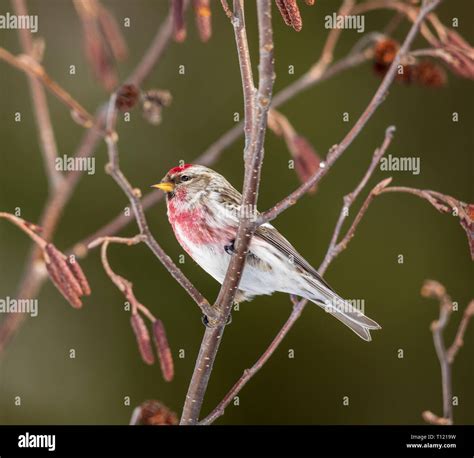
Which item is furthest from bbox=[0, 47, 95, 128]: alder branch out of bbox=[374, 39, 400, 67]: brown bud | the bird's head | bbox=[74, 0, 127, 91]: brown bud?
bbox=[374, 39, 400, 67]: brown bud

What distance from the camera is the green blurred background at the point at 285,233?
223 inches

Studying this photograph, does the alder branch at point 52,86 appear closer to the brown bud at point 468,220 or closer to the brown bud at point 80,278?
the brown bud at point 80,278

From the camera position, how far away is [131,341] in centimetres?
587

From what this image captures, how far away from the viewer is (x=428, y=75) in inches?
141

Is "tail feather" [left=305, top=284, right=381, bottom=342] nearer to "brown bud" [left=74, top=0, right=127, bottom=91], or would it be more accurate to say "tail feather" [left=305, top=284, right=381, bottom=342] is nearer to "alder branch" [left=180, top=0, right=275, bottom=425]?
"alder branch" [left=180, top=0, right=275, bottom=425]

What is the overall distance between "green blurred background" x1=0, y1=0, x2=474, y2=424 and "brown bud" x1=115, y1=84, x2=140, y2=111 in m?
2.67

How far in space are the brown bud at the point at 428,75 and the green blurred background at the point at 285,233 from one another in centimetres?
215

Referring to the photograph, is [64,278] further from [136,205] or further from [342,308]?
[342,308]

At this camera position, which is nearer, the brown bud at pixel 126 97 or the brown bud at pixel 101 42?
the brown bud at pixel 126 97

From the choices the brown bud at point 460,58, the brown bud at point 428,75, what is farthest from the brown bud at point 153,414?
the brown bud at point 428,75

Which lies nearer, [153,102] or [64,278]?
[64,278]

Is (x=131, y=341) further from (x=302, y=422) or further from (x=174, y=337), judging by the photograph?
(x=302, y=422)

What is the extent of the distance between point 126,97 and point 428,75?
1.43 m

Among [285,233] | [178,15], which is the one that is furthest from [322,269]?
[285,233]
